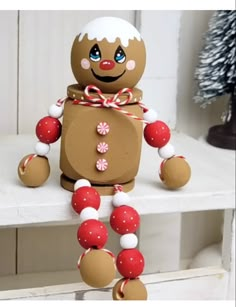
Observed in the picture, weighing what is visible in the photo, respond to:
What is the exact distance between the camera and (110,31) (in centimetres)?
67

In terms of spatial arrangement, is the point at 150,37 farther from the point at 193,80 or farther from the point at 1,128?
the point at 1,128

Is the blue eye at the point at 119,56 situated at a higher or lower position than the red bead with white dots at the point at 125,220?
higher

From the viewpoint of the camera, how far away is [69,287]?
754mm

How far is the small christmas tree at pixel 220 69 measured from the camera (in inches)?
38.3

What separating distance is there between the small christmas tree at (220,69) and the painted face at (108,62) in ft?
1.02

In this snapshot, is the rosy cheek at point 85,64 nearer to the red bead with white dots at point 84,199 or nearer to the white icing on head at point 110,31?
the white icing on head at point 110,31

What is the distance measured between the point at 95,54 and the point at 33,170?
0.15 m

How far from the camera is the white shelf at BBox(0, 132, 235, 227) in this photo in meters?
0.70

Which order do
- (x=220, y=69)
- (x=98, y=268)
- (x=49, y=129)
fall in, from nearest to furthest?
1. (x=98, y=268)
2. (x=49, y=129)
3. (x=220, y=69)

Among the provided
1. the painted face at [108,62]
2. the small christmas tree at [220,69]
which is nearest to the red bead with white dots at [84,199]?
the painted face at [108,62]

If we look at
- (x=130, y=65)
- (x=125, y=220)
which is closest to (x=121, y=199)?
(x=125, y=220)

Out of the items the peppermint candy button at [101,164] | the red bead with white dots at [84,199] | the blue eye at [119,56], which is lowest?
the red bead with white dots at [84,199]

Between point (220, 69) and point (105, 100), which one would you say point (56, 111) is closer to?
point (105, 100)

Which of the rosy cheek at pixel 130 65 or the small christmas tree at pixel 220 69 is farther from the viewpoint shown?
the small christmas tree at pixel 220 69
